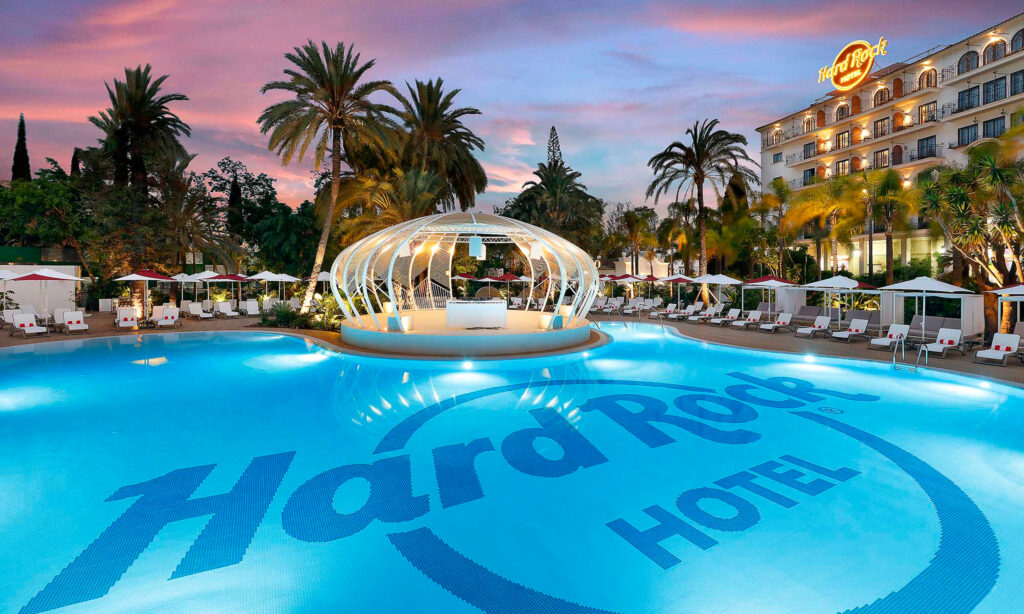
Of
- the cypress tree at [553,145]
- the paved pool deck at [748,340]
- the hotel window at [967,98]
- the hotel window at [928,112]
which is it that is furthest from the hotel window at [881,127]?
the paved pool deck at [748,340]

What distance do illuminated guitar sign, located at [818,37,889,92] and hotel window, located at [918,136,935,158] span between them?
7.19 m

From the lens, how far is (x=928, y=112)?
3356cm

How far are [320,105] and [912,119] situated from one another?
137 feet

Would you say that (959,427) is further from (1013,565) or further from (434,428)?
(434,428)

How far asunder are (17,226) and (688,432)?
40430 millimetres

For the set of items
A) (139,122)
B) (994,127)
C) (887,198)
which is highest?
(994,127)

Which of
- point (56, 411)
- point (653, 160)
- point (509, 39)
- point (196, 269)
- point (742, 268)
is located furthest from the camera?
point (742, 268)

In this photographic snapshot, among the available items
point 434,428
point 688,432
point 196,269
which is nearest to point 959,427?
point 688,432

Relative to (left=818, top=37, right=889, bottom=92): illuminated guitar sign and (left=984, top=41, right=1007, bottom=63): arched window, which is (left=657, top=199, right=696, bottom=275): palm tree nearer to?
(left=818, top=37, right=889, bottom=92): illuminated guitar sign

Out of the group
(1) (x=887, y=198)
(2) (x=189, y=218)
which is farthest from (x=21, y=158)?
(1) (x=887, y=198)

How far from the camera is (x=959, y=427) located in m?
7.83

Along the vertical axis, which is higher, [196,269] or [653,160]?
[653,160]

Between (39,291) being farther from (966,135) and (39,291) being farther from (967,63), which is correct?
A: (967,63)

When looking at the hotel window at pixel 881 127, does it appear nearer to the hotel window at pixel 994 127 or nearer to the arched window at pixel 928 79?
the arched window at pixel 928 79
